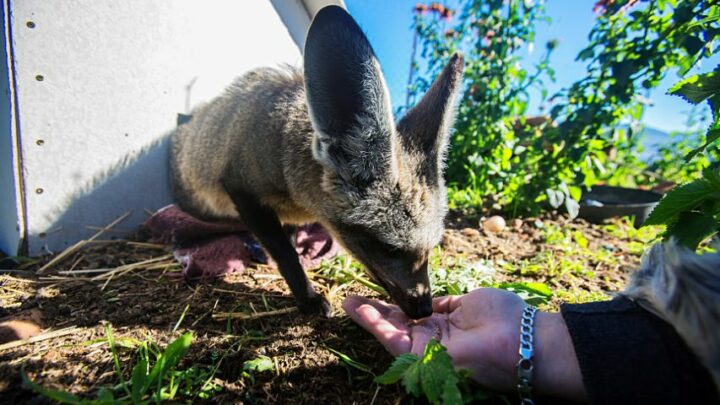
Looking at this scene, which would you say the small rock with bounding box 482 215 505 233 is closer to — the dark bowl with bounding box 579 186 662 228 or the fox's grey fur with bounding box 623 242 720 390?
the dark bowl with bounding box 579 186 662 228

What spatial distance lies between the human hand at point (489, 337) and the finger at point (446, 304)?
1 cm

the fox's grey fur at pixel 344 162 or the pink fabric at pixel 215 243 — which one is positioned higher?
the fox's grey fur at pixel 344 162

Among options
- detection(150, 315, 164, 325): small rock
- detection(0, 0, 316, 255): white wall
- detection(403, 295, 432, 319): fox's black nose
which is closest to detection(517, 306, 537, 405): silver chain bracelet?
detection(403, 295, 432, 319): fox's black nose

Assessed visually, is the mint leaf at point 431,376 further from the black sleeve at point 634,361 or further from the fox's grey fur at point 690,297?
the fox's grey fur at point 690,297

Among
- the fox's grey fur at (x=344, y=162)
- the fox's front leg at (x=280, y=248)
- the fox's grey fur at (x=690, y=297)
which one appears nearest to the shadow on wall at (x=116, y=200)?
the fox's grey fur at (x=344, y=162)

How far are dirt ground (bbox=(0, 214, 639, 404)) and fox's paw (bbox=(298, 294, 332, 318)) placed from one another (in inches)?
2.6

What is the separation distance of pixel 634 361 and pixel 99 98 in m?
3.81

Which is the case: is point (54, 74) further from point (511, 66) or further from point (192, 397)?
point (511, 66)

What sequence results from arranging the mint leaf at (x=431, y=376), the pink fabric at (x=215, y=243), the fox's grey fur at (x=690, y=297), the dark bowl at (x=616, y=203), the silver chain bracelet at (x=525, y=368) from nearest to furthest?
1. the fox's grey fur at (x=690, y=297)
2. the mint leaf at (x=431, y=376)
3. the silver chain bracelet at (x=525, y=368)
4. the pink fabric at (x=215, y=243)
5. the dark bowl at (x=616, y=203)

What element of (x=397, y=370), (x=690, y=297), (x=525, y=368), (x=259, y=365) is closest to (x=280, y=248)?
(x=259, y=365)

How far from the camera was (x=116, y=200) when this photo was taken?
333 cm

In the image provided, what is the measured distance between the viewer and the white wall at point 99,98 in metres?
2.62

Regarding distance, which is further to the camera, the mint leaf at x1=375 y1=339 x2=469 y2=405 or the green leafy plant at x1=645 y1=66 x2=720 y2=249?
the green leafy plant at x1=645 y1=66 x2=720 y2=249

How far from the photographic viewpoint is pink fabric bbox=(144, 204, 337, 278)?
8.61ft
